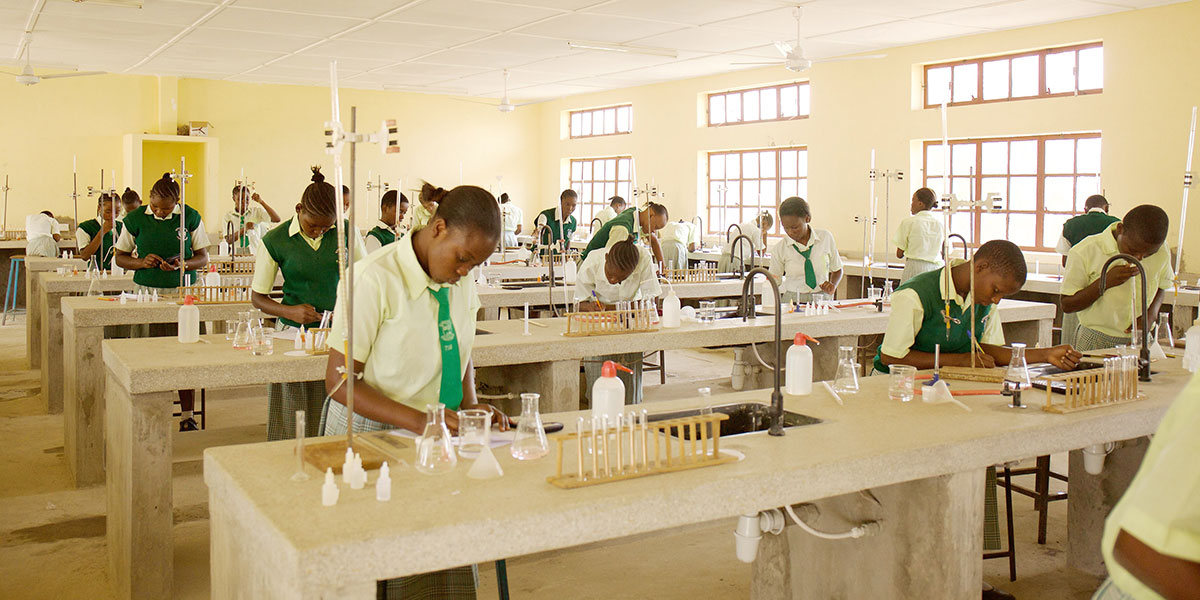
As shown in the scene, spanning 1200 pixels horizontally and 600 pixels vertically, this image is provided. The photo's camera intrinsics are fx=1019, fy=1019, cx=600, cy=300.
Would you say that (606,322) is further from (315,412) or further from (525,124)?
(525,124)

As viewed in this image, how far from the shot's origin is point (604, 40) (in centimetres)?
955

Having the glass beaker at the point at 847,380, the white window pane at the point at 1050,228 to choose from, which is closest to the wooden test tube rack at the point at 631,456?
the glass beaker at the point at 847,380

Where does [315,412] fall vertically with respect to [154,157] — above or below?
below

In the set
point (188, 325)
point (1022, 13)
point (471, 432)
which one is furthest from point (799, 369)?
point (1022, 13)

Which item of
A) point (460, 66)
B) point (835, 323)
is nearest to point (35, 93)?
point (460, 66)

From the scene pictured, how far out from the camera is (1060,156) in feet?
28.9

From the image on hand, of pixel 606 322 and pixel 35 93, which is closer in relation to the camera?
pixel 606 322

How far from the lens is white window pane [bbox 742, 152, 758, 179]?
12.1m

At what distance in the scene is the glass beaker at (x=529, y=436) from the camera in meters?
2.29

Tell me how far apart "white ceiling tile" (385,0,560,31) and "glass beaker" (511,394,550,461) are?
5.87m

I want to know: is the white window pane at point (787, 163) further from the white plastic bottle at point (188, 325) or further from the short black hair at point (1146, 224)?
the white plastic bottle at point (188, 325)

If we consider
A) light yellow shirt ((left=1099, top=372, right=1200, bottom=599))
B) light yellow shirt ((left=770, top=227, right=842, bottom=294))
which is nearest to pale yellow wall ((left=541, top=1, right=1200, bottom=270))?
light yellow shirt ((left=770, top=227, right=842, bottom=294))

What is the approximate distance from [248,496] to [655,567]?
198 centimetres

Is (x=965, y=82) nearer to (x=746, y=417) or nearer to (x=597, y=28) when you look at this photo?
(x=597, y=28)
